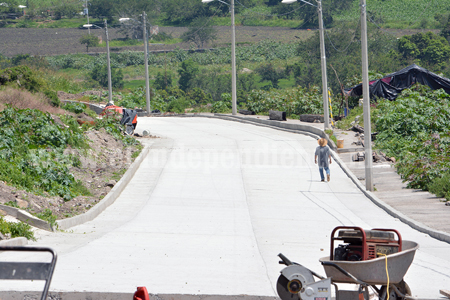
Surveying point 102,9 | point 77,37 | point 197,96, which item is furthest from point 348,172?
point 102,9

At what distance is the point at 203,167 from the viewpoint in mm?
21734

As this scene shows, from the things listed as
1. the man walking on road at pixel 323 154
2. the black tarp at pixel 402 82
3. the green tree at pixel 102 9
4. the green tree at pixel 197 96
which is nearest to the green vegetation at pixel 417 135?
the black tarp at pixel 402 82

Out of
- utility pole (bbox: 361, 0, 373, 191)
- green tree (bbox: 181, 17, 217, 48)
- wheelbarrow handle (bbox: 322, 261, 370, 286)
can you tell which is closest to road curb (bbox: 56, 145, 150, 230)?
wheelbarrow handle (bbox: 322, 261, 370, 286)

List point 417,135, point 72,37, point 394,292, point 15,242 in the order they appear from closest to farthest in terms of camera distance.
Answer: point 394,292 → point 15,242 → point 417,135 → point 72,37

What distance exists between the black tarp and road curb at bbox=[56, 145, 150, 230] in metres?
21.0

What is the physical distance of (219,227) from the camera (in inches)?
481

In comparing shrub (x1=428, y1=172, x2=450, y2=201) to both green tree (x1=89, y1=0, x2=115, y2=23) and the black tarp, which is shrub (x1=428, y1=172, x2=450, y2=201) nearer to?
the black tarp

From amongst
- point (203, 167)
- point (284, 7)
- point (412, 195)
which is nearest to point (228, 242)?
point (412, 195)

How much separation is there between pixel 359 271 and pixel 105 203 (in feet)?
31.2

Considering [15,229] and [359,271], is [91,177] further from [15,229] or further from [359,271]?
[359,271]

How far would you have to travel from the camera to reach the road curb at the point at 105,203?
11.1 metres

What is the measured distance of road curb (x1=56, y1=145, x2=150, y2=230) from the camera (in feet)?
36.6

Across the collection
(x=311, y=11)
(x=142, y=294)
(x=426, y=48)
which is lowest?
(x=142, y=294)

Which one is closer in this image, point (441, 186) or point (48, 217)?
point (48, 217)
